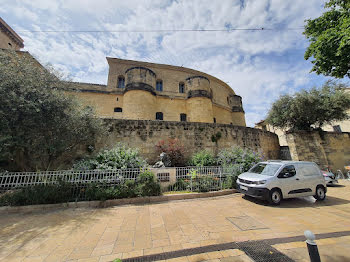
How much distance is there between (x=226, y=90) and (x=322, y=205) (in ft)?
72.8

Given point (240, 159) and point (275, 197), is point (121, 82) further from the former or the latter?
point (275, 197)

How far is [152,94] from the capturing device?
51.9ft

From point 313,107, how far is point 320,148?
3.54 metres

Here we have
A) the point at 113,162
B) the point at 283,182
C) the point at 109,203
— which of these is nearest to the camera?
the point at 109,203

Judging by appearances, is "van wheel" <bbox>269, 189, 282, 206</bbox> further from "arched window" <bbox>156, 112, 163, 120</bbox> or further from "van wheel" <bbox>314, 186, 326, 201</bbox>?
"arched window" <bbox>156, 112, 163, 120</bbox>

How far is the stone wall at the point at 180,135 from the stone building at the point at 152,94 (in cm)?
529

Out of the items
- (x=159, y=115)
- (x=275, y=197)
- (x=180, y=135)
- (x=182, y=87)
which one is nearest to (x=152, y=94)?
(x=159, y=115)

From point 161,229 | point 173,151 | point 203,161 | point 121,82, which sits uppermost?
point 121,82

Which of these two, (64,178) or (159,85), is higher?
(159,85)

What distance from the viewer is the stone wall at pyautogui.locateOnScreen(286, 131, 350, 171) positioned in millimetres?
11219

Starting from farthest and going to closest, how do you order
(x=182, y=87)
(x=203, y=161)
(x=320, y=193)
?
(x=182, y=87), (x=203, y=161), (x=320, y=193)

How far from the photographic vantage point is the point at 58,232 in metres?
2.93

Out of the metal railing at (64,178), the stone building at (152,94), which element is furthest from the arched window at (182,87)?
the metal railing at (64,178)

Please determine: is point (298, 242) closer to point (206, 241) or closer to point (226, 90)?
point (206, 241)
